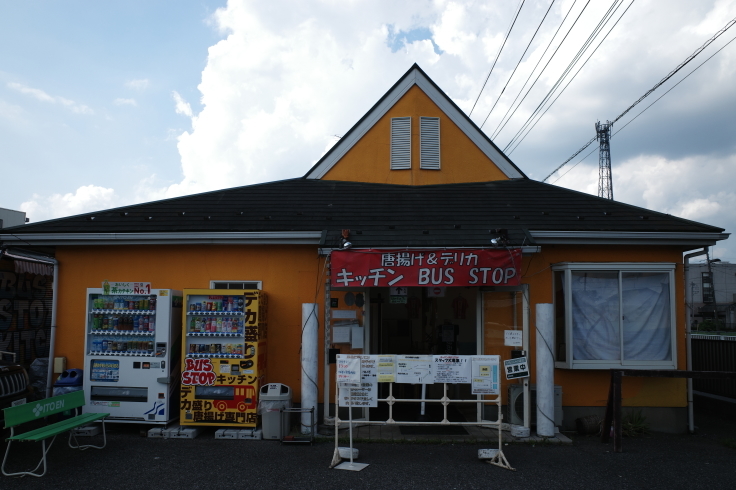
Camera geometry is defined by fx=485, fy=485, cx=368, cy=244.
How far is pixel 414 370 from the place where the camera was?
22.9ft

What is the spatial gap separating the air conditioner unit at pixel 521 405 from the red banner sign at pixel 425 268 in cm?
192

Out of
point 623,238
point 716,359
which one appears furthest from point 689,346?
point 716,359

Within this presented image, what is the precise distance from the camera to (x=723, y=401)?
1018 cm

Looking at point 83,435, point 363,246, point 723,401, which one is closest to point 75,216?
point 83,435

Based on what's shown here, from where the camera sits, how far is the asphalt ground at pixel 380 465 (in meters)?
5.92

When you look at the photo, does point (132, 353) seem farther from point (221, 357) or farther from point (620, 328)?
point (620, 328)

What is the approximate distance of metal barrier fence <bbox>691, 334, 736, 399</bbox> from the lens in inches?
412

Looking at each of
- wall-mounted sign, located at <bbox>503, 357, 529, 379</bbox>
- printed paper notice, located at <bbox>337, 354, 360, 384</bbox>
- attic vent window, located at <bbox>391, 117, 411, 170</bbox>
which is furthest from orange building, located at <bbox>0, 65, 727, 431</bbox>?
attic vent window, located at <bbox>391, 117, 411, 170</bbox>

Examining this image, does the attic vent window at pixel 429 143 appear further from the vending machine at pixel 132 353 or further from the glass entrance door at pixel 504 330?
the vending machine at pixel 132 353

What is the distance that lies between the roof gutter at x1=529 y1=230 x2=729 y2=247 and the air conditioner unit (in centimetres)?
257

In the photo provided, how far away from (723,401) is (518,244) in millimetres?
6319

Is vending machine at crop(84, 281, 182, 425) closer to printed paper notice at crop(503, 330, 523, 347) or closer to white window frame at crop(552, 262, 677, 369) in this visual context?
printed paper notice at crop(503, 330, 523, 347)

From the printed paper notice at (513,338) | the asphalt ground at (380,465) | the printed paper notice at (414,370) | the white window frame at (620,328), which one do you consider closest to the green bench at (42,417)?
the asphalt ground at (380,465)

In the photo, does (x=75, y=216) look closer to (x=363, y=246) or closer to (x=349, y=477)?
Result: (x=363, y=246)
